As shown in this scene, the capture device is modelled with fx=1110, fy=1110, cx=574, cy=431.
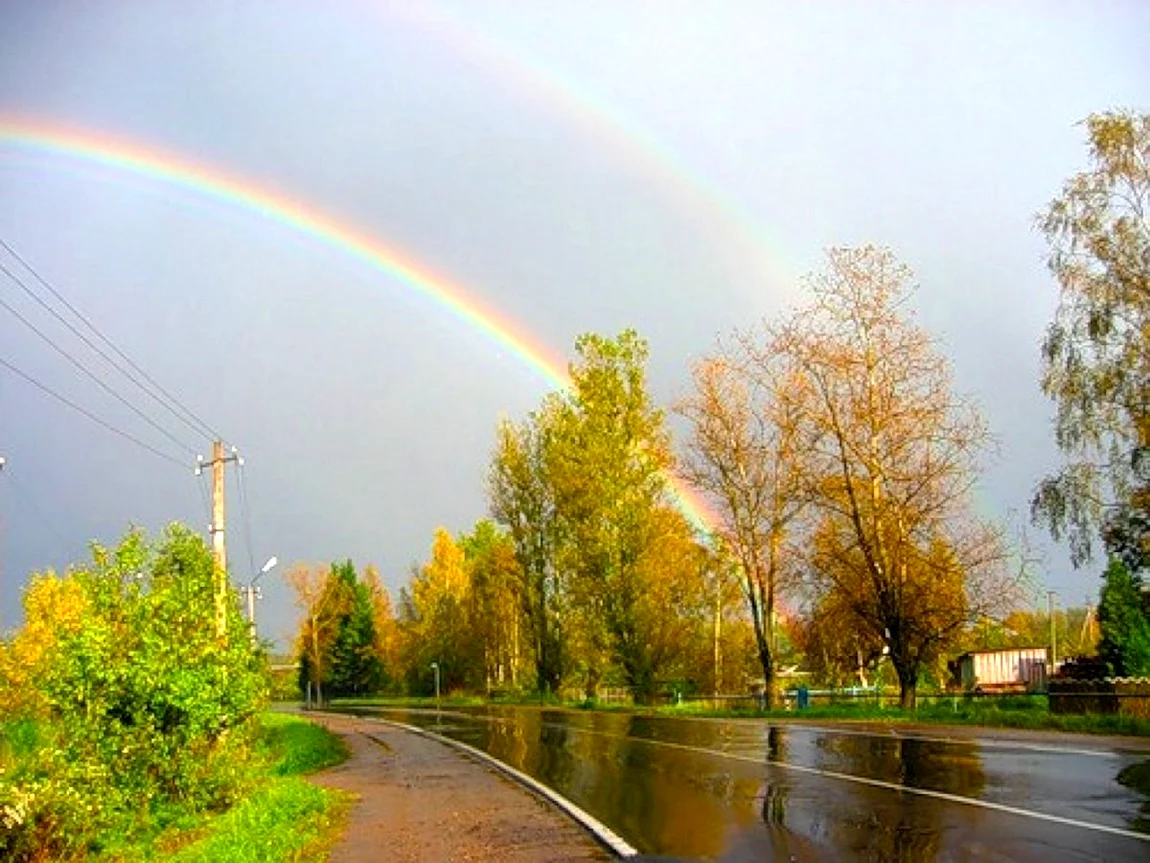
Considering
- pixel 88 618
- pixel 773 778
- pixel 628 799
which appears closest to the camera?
pixel 88 618

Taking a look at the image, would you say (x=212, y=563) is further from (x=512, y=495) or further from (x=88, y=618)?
(x=512, y=495)

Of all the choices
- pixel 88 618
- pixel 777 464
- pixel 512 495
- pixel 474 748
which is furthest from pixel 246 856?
pixel 512 495

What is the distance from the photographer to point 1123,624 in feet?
126

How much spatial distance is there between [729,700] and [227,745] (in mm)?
33429

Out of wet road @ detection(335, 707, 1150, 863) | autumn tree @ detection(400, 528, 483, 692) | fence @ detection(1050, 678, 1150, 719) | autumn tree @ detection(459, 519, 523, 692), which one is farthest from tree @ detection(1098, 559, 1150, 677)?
autumn tree @ detection(400, 528, 483, 692)

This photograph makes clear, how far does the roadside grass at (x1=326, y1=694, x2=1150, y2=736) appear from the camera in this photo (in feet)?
80.6

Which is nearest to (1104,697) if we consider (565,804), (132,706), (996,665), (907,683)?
(907,683)

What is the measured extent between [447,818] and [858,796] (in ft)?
18.9

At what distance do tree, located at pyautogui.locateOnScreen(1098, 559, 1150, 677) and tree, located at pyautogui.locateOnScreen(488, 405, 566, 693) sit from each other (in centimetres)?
3453

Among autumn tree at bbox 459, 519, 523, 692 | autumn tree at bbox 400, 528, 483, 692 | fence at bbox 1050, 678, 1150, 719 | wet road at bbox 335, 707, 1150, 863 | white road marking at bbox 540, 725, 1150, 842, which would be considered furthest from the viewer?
autumn tree at bbox 400, 528, 483, 692

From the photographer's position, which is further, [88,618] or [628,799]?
[628,799]

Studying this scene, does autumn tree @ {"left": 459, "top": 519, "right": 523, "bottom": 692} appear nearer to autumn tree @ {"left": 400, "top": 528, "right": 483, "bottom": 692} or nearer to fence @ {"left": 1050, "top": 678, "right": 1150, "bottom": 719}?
autumn tree @ {"left": 400, "top": 528, "right": 483, "bottom": 692}

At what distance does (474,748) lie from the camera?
1234 inches

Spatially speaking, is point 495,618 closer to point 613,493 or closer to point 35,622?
point 613,493
